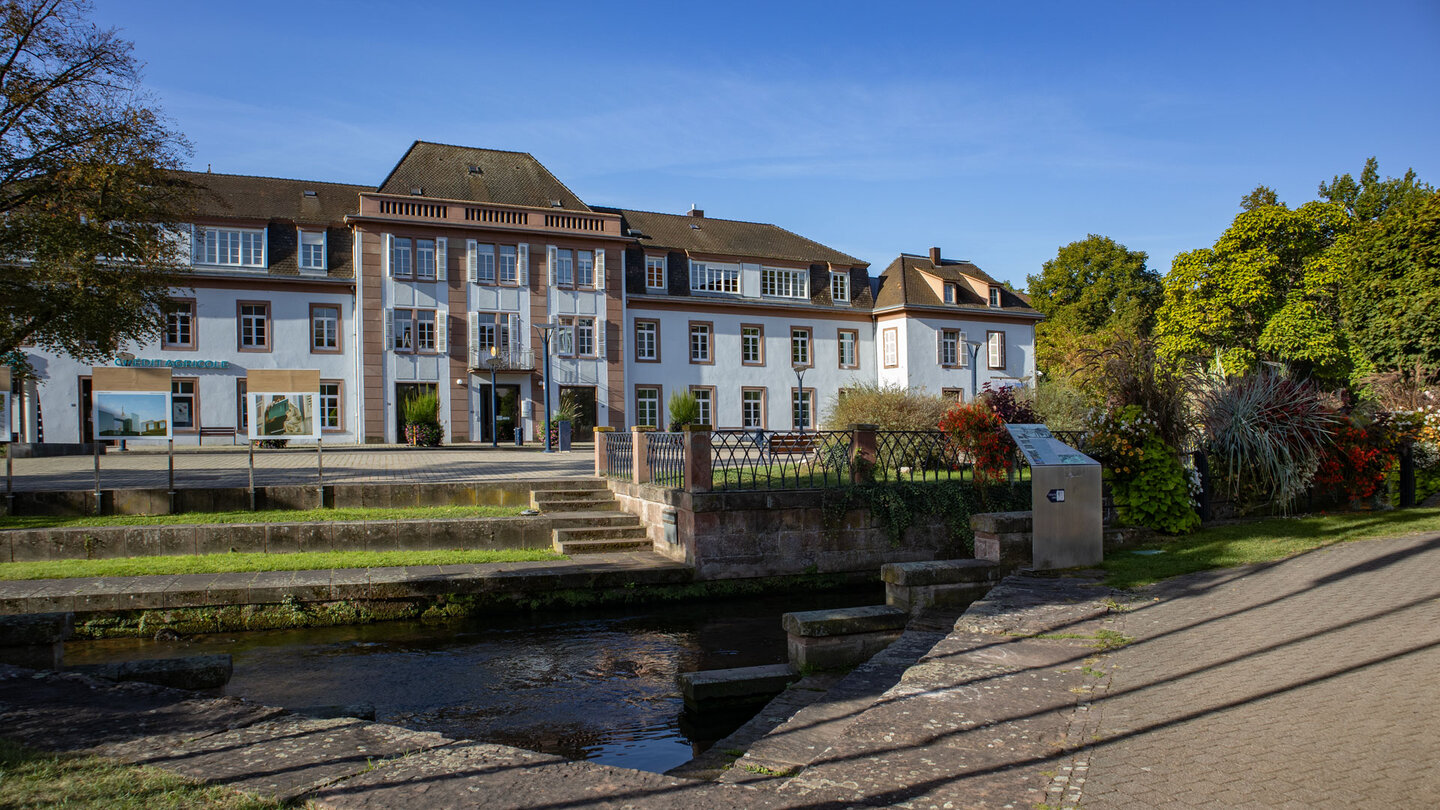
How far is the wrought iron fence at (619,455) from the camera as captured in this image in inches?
589

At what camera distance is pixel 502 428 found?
34688 millimetres

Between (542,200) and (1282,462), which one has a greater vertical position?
(542,200)

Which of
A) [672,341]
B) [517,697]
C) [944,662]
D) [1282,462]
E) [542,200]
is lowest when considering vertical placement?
[517,697]

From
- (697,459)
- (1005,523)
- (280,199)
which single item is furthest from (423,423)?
(1005,523)

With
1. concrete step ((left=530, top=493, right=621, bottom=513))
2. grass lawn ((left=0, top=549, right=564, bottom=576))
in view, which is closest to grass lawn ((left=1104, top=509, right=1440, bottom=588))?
grass lawn ((left=0, top=549, right=564, bottom=576))

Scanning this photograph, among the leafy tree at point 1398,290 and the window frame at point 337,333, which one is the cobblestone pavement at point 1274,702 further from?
the window frame at point 337,333

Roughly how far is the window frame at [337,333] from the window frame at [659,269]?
12322 mm

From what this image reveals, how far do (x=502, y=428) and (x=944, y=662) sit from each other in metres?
31.0

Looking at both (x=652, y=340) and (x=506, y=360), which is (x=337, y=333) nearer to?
(x=506, y=360)

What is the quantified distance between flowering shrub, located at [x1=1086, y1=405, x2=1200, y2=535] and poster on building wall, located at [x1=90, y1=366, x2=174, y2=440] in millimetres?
13516

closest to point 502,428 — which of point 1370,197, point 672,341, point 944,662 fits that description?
point 672,341

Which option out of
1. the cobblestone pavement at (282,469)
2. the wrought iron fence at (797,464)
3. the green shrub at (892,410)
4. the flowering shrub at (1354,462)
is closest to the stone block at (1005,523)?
the wrought iron fence at (797,464)

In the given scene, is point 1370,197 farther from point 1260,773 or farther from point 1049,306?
point 1260,773

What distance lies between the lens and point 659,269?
38781mm
